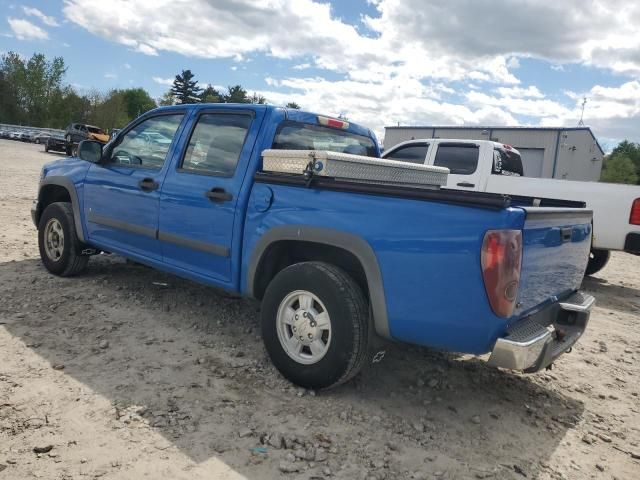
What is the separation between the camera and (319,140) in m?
4.29

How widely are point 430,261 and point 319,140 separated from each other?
1.91 m

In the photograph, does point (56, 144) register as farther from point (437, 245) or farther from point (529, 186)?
point (437, 245)

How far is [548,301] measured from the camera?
3.27m

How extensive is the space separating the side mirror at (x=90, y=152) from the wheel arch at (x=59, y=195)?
1.53 feet

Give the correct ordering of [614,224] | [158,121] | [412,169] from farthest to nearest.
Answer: [614,224] → [158,121] → [412,169]

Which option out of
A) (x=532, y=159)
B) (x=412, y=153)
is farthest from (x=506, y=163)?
(x=532, y=159)

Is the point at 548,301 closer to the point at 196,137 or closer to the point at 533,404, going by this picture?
the point at 533,404

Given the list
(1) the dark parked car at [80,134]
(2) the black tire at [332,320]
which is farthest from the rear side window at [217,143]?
(1) the dark parked car at [80,134]

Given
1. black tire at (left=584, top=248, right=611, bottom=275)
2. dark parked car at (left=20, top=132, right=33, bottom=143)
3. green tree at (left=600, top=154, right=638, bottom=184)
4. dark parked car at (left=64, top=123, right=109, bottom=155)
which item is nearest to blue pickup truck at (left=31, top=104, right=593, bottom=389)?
black tire at (left=584, top=248, right=611, bottom=275)

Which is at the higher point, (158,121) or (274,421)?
(158,121)

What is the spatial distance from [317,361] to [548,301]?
1.51 meters

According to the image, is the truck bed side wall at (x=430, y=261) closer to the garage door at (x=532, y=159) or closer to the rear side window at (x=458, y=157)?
the rear side window at (x=458, y=157)

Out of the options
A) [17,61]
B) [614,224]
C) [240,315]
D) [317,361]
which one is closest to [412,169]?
[317,361]

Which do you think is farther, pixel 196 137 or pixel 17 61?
pixel 17 61
